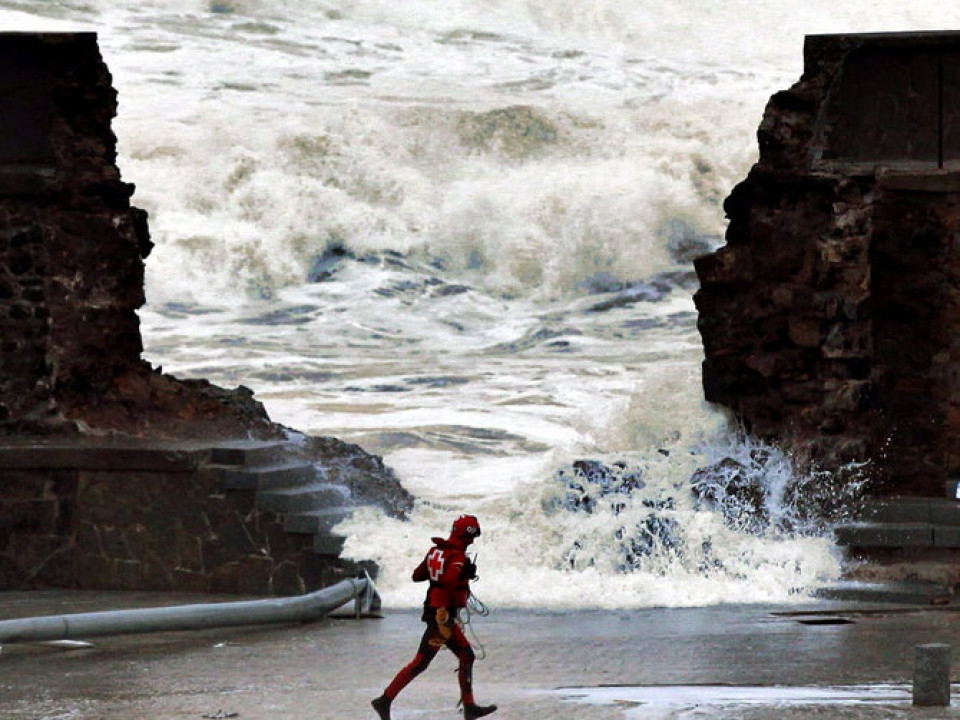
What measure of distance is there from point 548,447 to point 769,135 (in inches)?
486

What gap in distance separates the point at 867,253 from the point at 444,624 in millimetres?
7391

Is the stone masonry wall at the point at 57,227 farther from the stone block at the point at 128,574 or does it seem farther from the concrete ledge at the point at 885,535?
the concrete ledge at the point at 885,535

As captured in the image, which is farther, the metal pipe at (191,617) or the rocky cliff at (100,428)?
the rocky cliff at (100,428)

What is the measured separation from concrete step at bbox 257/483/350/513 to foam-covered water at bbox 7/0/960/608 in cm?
37

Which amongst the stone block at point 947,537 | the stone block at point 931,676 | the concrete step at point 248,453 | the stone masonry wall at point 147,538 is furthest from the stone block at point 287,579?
the stone block at point 931,676

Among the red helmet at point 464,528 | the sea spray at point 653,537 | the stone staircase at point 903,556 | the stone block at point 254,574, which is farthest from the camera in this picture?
the stone block at point 254,574

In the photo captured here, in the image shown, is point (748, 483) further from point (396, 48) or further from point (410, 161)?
point (396, 48)

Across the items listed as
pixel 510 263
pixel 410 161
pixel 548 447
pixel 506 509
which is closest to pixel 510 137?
pixel 410 161

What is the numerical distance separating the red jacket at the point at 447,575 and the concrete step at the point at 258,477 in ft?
18.3

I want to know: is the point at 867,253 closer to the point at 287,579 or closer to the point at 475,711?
the point at 287,579

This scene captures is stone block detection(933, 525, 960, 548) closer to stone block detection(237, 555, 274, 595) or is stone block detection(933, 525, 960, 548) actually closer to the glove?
stone block detection(237, 555, 274, 595)

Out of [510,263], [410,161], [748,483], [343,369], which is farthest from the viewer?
[410,161]

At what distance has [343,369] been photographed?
1430 inches

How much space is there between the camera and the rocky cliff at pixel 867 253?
16.6 m
